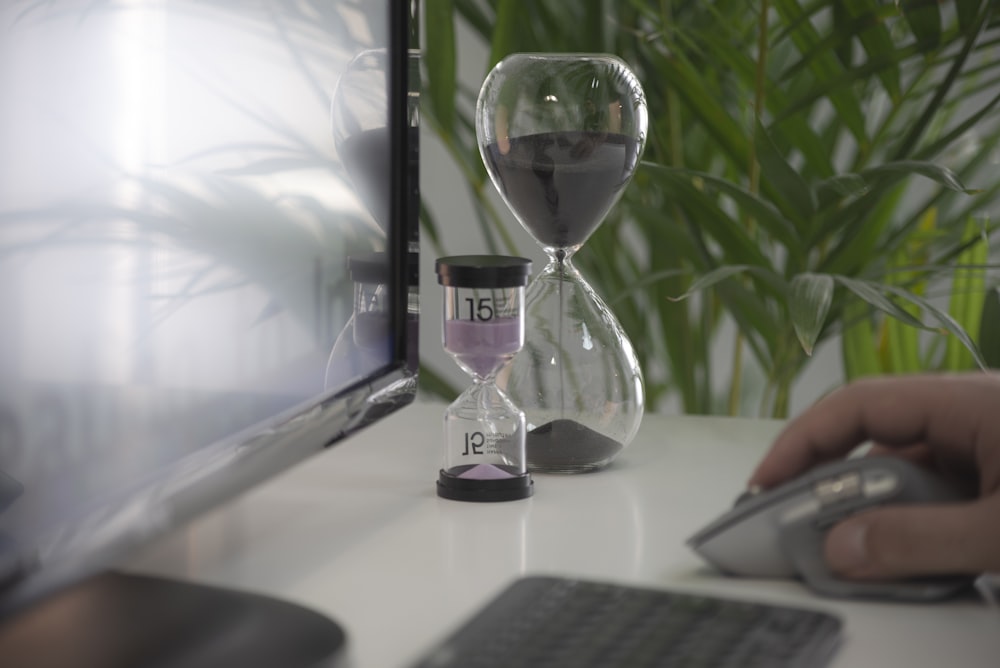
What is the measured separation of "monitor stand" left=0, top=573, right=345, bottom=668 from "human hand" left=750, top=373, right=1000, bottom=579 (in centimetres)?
30

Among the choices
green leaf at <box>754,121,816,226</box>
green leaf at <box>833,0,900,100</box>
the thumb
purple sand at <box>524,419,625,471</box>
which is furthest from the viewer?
green leaf at <box>833,0,900,100</box>

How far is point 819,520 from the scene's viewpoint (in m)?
0.70

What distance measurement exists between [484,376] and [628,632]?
1.26 ft

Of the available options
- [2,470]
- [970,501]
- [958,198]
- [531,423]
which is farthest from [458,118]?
[2,470]

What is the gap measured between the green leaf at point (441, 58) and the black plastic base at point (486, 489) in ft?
2.63

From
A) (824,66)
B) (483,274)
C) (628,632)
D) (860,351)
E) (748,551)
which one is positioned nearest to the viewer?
(628,632)

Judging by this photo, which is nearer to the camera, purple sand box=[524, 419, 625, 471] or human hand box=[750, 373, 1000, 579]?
human hand box=[750, 373, 1000, 579]

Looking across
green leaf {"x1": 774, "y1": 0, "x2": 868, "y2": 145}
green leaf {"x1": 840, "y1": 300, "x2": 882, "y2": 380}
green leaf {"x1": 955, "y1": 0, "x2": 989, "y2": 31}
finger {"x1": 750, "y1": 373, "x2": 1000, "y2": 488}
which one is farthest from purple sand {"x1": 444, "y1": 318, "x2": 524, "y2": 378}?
green leaf {"x1": 840, "y1": 300, "x2": 882, "y2": 380}

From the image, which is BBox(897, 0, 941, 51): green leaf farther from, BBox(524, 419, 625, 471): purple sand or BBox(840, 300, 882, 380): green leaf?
BBox(524, 419, 625, 471): purple sand

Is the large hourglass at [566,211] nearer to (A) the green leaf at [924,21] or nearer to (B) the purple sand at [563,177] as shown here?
(B) the purple sand at [563,177]

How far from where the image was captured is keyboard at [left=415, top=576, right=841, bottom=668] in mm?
580

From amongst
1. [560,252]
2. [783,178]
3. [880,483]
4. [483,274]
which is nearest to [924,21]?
[783,178]

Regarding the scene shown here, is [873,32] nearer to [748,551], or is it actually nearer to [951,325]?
[951,325]

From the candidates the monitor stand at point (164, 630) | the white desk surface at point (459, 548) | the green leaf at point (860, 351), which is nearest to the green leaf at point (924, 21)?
the green leaf at point (860, 351)
